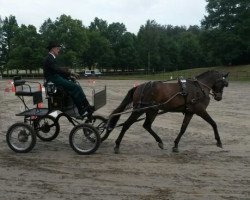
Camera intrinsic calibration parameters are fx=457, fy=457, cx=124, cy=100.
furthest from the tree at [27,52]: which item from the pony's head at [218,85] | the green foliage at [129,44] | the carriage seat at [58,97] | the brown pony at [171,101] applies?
the brown pony at [171,101]

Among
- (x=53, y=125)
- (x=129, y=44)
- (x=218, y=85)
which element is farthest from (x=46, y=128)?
(x=129, y=44)

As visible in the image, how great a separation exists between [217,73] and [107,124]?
2.80m

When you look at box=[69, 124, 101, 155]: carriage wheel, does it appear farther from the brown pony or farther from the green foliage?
the green foliage

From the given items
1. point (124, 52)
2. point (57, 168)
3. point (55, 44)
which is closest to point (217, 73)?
point (55, 44)

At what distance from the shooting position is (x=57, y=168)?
8297mm

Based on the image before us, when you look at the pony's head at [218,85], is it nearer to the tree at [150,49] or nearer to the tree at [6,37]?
the tree at [150,49]

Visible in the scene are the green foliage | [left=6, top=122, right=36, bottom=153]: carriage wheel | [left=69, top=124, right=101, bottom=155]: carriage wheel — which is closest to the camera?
[left=69, top=124, right=101, bottom=155]: carriage wheel

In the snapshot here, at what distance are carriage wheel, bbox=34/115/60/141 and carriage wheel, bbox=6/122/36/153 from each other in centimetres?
67

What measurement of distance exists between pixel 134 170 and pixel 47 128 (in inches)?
132

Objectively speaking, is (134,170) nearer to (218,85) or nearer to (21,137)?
(21,137)

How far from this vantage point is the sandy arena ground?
6645 millimetres

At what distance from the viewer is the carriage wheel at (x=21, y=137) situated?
9758mm

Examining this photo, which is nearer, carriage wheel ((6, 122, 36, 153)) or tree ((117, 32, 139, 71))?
carriage wheel ((6, 122, 36, 153))

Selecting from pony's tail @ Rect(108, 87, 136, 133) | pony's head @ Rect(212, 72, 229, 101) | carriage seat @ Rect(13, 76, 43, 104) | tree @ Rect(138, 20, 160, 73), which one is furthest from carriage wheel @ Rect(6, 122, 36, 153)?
tree @ Rect(138, 20, 160, 73)
